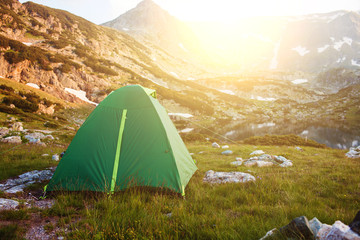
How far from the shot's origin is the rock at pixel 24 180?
4746mm

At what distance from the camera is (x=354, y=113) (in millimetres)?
62656

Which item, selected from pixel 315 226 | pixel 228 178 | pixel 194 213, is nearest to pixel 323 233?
pixel 315 226

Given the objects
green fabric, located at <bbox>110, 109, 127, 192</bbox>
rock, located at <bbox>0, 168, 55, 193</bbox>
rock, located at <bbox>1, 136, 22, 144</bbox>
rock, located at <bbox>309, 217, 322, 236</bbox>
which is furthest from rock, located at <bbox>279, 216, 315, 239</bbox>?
rock, located at <bbox>1, 136, 22, 144</bbox>

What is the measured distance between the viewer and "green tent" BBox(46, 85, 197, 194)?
4.47 m

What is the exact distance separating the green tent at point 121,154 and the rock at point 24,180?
3.87ft

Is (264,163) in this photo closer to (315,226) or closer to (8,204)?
(315,226)

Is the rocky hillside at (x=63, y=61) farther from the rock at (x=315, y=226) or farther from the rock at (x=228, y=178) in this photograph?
the rock at (x=315, y=226)

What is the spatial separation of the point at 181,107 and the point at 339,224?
199ft

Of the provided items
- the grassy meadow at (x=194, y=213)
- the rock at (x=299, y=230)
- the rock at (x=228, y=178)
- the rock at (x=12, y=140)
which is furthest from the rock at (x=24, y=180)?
the rock at (x=12, y=140)

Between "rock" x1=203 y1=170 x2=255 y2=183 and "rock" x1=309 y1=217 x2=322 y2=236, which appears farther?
"rock" x1=203 y1=170 x2=255 y2=183

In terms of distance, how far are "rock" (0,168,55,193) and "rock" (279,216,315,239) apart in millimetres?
6199

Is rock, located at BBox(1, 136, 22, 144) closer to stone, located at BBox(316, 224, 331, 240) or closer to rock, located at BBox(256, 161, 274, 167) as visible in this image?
rock, located at BBox(256, 161, 274, 167)

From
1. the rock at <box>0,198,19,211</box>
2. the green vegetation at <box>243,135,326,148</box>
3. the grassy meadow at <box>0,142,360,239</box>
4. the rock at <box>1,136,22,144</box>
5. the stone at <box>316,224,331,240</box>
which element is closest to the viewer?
the stone at <box>316,224,331,240</box>

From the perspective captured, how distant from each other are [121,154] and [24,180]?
3.65 metres
